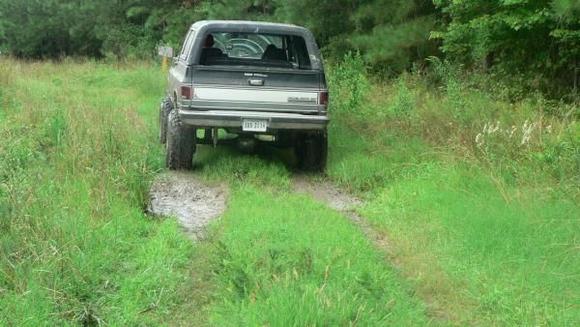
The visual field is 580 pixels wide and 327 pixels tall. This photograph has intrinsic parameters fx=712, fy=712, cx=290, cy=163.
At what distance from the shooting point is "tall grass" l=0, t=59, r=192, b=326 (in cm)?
461

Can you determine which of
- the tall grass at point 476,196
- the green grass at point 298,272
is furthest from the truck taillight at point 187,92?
the tall grass at point 476,196

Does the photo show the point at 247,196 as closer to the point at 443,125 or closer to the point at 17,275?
the point at 17,275

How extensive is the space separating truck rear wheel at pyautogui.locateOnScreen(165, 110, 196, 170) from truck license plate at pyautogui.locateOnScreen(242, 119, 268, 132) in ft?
2.25

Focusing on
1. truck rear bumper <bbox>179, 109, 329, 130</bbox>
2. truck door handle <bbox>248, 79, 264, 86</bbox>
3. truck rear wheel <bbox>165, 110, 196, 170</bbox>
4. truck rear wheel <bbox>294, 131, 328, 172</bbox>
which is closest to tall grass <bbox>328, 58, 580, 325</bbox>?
truck rear wheel <bbox>294, 131, 328, 172</bbox>

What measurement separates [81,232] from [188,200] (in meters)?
2.25

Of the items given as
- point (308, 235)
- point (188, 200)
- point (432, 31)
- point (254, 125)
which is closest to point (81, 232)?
point (308, 235)

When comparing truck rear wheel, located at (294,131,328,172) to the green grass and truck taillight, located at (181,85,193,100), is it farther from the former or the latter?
the green grass

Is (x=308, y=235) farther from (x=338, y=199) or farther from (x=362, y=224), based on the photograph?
(x=338, y=199)

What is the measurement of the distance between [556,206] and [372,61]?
1015 cm

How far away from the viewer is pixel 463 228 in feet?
19.9

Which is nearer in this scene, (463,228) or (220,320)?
(220,320)

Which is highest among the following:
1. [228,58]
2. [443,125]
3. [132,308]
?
[228,58]

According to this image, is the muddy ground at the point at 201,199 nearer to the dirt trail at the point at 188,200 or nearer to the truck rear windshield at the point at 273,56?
the dirt trail at the point at 188,200

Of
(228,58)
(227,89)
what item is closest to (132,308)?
(227,89)
